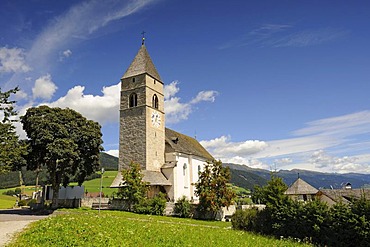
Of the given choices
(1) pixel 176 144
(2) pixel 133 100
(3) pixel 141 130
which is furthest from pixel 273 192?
(2) pixel 133 100

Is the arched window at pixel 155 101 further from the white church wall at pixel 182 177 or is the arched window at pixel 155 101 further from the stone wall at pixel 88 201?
the stone wall at pixel 88 201

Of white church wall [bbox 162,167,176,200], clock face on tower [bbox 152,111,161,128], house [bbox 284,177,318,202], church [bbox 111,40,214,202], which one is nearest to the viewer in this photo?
house [bbox 284,177,318,202]

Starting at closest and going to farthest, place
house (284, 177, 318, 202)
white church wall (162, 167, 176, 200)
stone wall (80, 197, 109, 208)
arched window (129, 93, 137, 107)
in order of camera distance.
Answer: stone wall (80, 197, 109, 208), house (284, 177, 318, 202), white church wall (162, 167, 176, 200), arched window (129, 93, 137, 107)

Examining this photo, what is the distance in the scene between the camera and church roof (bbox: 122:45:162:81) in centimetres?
4625

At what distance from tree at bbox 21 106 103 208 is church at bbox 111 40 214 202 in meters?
7.90

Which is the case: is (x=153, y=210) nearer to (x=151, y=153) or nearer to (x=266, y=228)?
(x=151, y=153)

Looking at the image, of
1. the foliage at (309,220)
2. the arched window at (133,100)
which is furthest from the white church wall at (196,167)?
the foliage at (309,220)

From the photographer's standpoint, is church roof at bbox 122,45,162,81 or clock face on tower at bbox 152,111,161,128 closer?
clock face on tower at bbox 152,111,161,128

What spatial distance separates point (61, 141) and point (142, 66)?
2091 centimetres

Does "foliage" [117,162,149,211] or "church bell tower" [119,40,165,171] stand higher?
"church bell tower" [119,40,165,171]

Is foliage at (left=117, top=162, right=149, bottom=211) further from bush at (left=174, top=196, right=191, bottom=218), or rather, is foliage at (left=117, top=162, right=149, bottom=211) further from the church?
bush at (left=174, top=196, right=191, bottom=218)

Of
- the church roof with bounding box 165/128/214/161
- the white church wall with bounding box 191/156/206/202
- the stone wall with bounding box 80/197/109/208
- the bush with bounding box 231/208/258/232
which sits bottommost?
the bush with bounding box 231/208/258/232

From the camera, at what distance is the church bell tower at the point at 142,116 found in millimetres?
42719

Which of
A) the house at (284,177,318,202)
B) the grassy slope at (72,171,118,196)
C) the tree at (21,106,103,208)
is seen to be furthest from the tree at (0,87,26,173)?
the grassy slope at (72,171,118,196)
